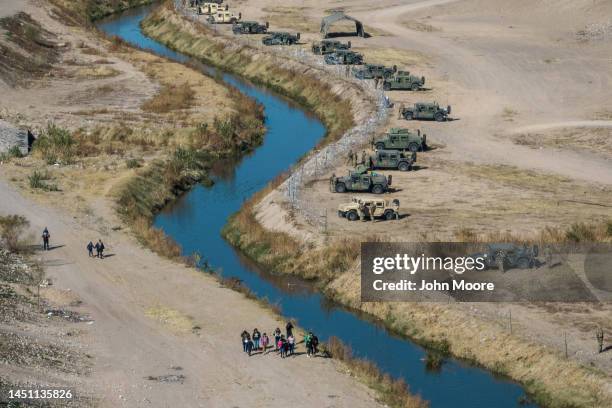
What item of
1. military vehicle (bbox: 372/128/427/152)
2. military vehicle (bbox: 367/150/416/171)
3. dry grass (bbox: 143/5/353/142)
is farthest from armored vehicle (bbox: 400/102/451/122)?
military vehicle (bbox: 367/150/416/171)

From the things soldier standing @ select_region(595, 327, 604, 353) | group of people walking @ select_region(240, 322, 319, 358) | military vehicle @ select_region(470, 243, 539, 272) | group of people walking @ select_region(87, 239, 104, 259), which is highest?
military vehicle @ select_region(470, 243, 539, 272)

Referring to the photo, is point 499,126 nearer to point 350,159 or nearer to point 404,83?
point 404,83

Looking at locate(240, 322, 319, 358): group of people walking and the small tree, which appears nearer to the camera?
locate(240, 322, 319, 358): group of people walking

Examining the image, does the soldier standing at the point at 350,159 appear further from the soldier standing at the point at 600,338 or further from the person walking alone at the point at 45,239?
the soldier standing at the point at 600,338

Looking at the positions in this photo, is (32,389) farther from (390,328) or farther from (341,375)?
(390,328)

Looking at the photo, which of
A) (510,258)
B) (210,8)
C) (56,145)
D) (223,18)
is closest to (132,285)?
(510,258)

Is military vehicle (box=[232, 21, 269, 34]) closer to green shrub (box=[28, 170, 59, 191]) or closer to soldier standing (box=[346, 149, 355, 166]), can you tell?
soldier standing (box=[346, 149, 355, 166])
